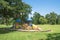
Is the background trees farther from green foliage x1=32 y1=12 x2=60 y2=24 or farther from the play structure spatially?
green foliage x1=32 y1=12 x2=60 y2=24

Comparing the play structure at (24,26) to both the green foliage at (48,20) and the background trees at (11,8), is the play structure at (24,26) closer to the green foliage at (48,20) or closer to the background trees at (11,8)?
the background trees at (11,8)

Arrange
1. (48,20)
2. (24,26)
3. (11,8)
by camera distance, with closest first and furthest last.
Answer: (11,8)
(24,26)
(48,20)

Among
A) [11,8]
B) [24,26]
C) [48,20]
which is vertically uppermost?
[11,8]

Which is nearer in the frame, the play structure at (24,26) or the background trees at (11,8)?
the background trees at (11,8)

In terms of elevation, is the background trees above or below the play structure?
above

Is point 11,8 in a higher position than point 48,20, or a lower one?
higher

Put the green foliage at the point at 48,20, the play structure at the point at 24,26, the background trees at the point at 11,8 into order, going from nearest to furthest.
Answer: the background trees at the point at 11,8 → the play structure at the point at 24,26 → the green foliage at the point at 48,20

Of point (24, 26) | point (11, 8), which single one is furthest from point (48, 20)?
point (11, 8)

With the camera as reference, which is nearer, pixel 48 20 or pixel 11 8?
pixel 11 8

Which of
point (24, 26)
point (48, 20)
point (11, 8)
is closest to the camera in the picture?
point (11, 8)

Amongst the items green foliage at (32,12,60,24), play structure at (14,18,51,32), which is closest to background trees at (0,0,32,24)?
play structure at (14,18,51,32)

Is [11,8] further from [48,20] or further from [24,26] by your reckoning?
[48,20]

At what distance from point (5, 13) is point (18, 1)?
3.19 metres

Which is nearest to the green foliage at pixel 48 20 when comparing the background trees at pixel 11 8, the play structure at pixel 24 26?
the play structure at pixel 24 26
